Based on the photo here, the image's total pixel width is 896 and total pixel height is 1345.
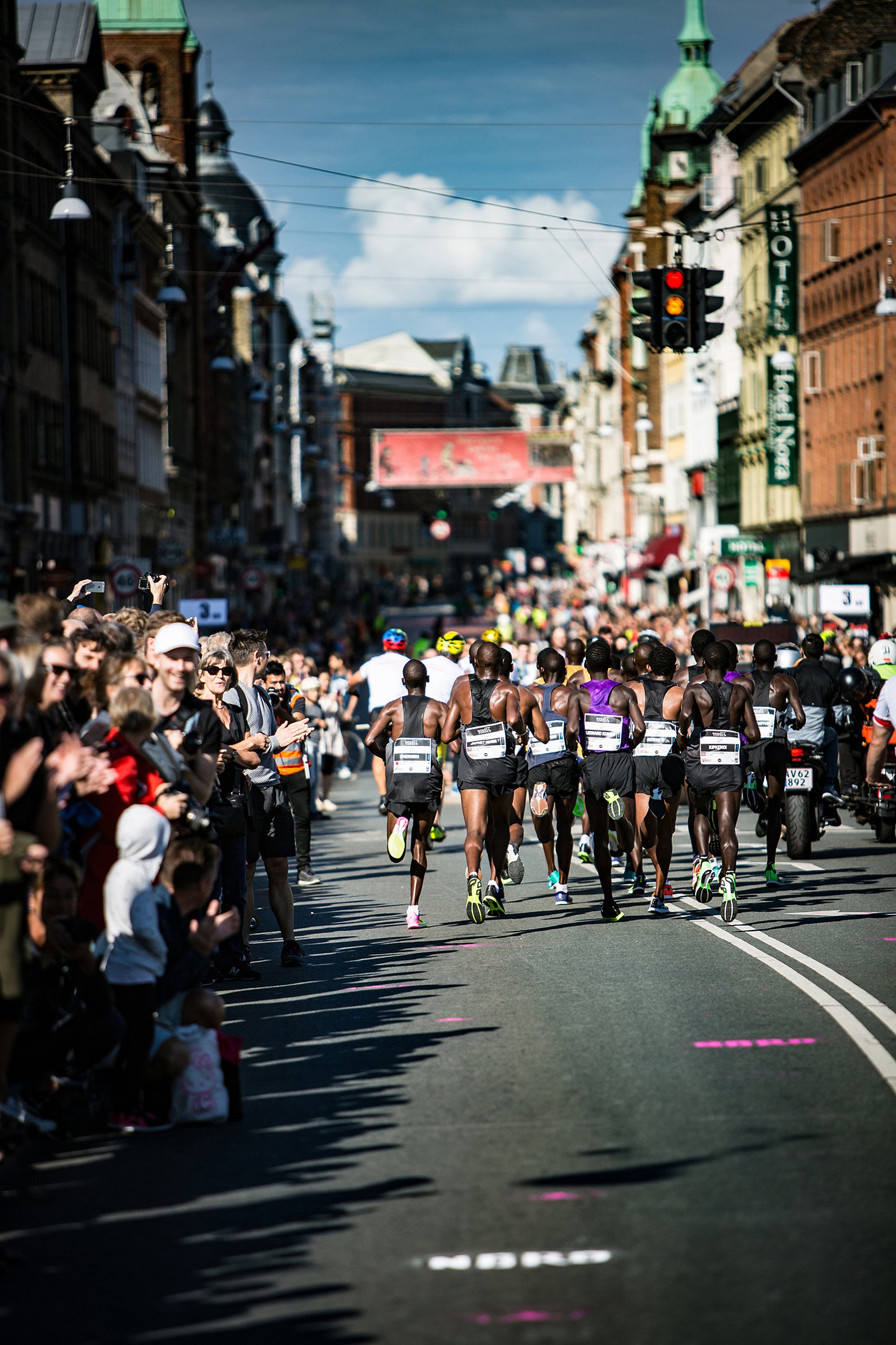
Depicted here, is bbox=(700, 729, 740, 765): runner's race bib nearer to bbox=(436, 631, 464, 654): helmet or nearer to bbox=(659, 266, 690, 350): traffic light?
bbox=(436, 631, 464, 654): helmet

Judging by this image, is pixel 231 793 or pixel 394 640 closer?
pixel 231 793

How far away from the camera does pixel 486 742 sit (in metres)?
14.5

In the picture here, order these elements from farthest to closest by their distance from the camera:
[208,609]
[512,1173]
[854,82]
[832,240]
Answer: [832,240], [854,82], [208,609], [512,1173]

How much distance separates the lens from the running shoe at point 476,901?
13.9 m

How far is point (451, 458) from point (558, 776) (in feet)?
246

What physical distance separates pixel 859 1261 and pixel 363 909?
9.55 meters

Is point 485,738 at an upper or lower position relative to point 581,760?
upper

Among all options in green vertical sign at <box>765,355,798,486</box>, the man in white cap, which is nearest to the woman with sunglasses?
the man in white cap

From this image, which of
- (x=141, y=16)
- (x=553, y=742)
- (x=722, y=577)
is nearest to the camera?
(x=553, y=742)

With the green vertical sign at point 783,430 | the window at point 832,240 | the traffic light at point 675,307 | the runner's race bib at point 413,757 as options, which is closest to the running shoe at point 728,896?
the runner's race bib at point 413,757

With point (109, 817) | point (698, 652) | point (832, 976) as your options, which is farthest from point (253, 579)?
→ point (109, 817)

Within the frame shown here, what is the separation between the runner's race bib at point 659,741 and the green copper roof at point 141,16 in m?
70.5

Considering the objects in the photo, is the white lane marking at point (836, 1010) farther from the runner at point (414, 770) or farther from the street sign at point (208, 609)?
the street sign at point (208, 609)

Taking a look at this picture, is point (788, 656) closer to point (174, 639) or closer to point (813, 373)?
point (174, 639)
